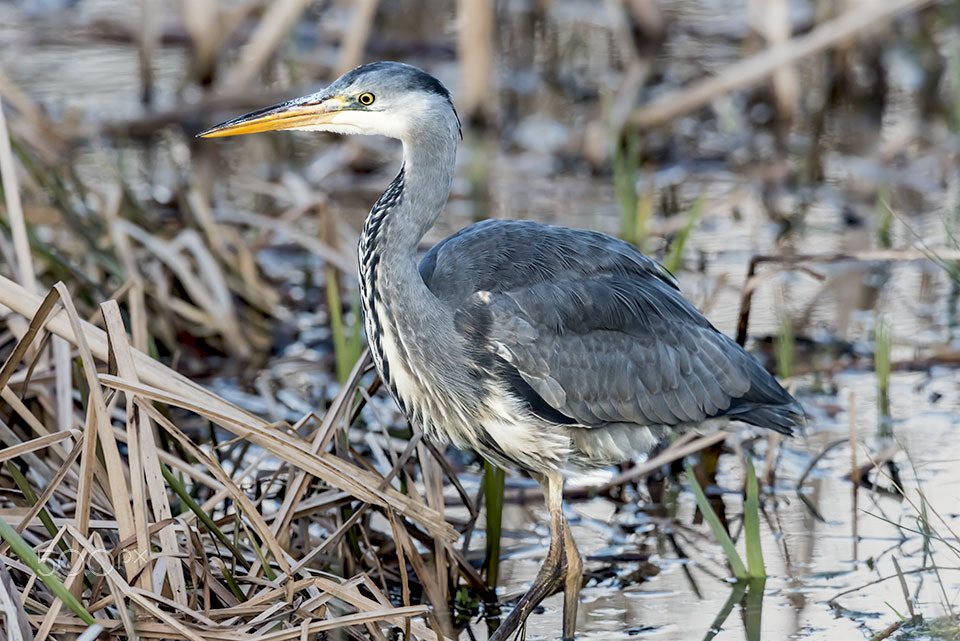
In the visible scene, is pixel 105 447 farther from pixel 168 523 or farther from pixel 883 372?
pixel 883 372

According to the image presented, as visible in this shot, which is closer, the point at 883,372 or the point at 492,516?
the point at 492,516

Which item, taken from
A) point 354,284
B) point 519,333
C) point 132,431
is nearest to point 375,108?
point 519,333

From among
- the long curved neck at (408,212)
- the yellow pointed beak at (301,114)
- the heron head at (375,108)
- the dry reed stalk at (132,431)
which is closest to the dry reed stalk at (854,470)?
the long curved neck at (408,212)

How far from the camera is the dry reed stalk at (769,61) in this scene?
8.52 metres

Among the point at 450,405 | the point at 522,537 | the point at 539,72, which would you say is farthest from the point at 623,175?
the point at 539,72

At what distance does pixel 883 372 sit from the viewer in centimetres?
513

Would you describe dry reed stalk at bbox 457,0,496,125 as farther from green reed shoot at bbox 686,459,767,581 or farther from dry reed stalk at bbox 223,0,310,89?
green reed shoot at bbox 686,459,767,581

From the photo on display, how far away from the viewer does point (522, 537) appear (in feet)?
15.9

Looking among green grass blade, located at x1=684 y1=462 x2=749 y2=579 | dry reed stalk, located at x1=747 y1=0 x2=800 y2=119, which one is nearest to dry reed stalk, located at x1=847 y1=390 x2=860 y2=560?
green grass blade, located at x1=684 y1=462 x2=749 y2=579

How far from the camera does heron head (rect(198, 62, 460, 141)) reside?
392 cm

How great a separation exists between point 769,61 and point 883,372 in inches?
167

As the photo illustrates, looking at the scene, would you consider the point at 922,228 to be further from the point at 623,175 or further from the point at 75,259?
the point at 75,259

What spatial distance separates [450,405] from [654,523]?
1235mm

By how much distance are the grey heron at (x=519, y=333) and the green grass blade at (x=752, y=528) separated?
396 millimetres
